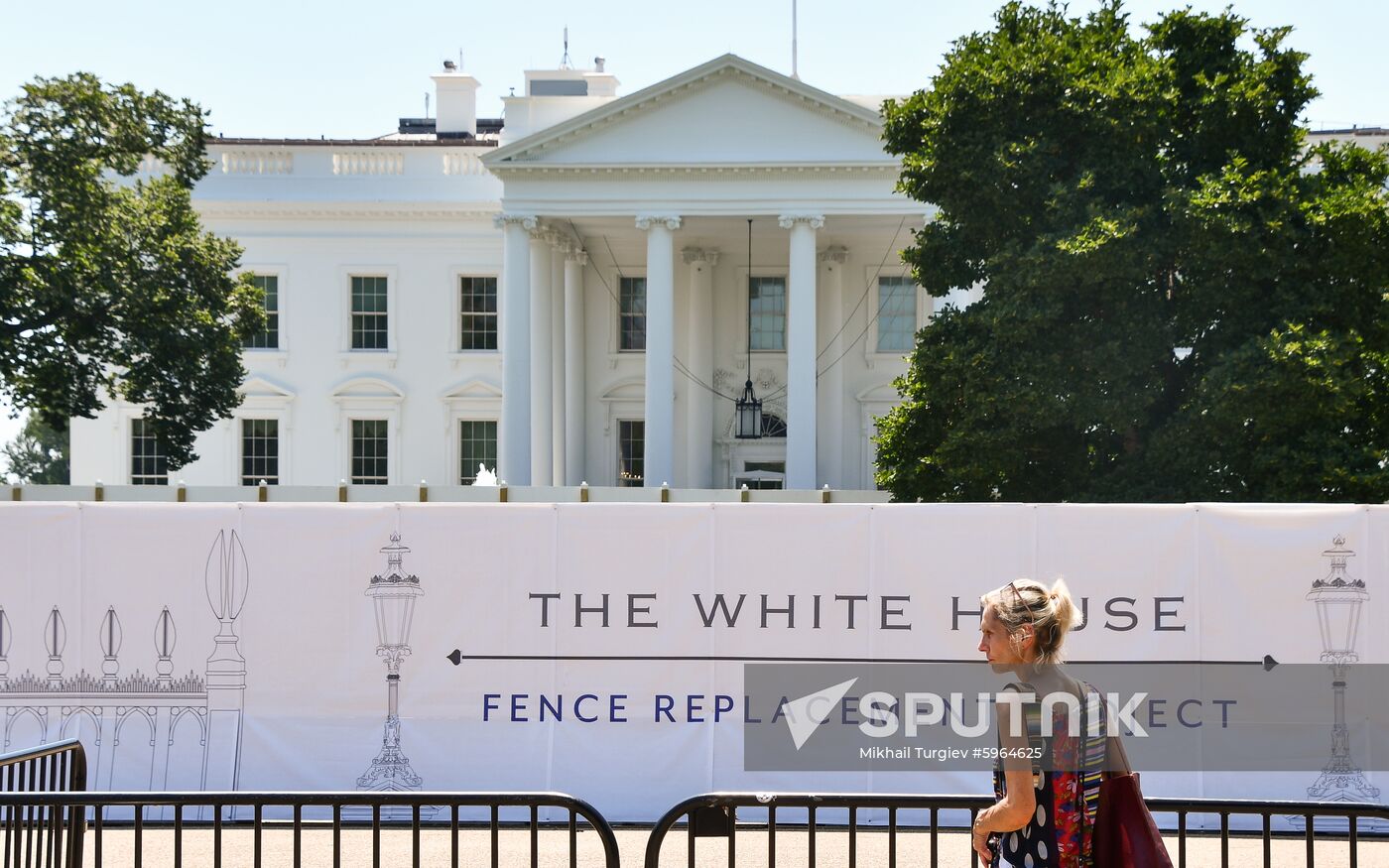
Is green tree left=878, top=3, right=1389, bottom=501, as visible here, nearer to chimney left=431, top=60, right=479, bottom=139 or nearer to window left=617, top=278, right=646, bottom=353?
window left=617, top=278, right=646, bottom=353

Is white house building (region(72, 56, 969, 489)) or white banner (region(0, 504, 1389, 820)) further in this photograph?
white house building (region(72, 56, 969, 489))

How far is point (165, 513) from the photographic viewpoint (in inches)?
421

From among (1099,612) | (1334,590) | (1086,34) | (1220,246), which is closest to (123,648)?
(1099,612)

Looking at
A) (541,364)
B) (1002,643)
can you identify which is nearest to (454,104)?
(541,364)

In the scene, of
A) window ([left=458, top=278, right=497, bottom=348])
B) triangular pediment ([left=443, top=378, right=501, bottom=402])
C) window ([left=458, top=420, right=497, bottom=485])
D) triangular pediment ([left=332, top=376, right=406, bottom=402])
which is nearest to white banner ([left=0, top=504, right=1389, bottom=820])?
triangular pediment ([left=443, top=378, right=501, bottom=402])

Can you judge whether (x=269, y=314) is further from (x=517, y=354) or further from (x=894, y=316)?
(x=894, y=316)

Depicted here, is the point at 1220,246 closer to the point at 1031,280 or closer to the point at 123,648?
the point at 1031,280

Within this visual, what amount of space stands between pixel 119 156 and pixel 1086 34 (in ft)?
67.1

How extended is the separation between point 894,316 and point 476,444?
43.0ft

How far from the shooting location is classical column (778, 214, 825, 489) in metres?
35.1

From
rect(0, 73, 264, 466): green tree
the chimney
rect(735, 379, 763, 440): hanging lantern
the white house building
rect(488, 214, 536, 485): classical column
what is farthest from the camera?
the chimney

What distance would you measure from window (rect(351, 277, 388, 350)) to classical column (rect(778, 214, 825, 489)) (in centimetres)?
1348

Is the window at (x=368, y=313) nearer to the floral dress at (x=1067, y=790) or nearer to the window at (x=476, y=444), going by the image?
the window at (x=476, y=444)
